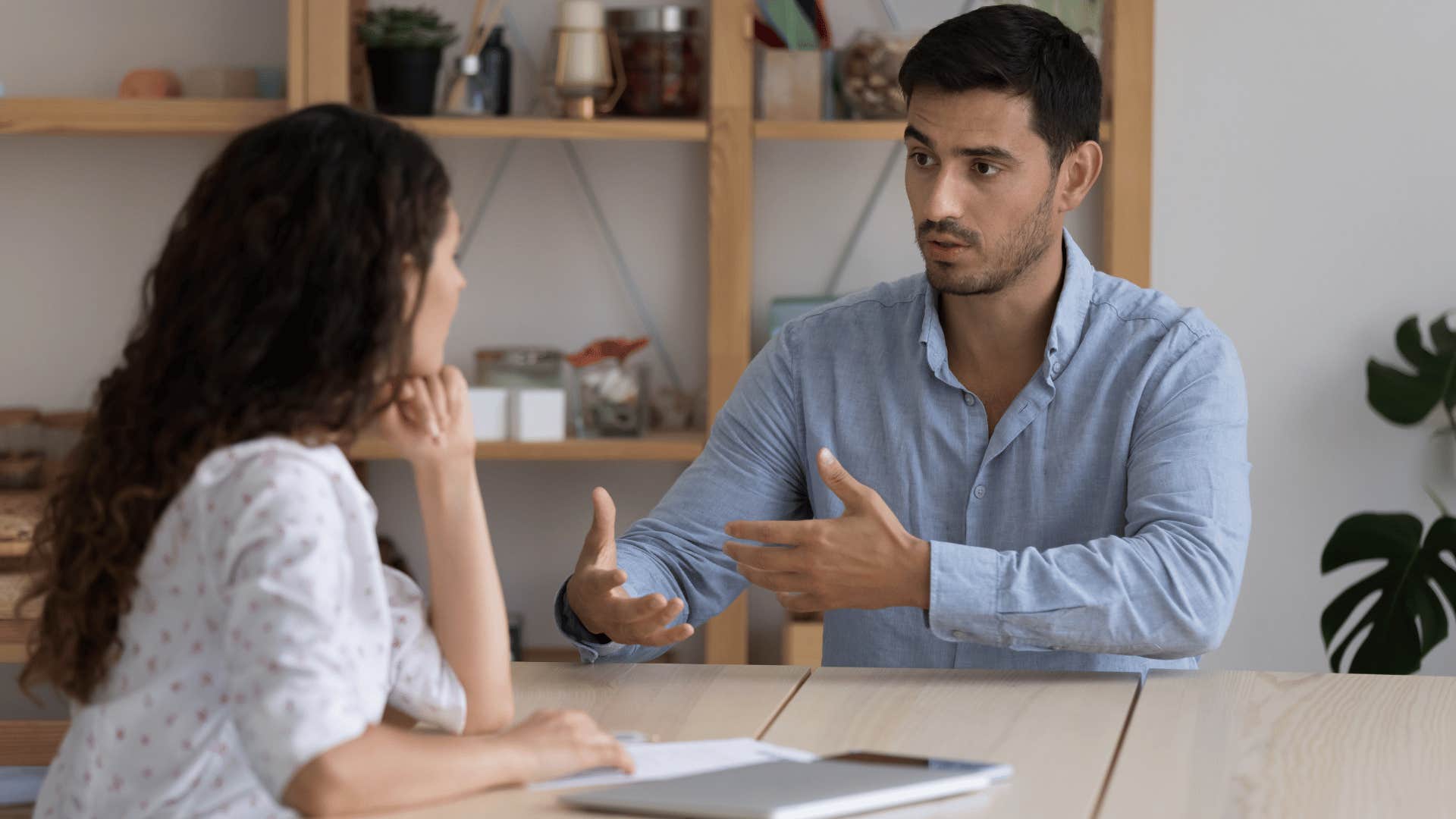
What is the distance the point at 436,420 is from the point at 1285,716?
0.72 metres

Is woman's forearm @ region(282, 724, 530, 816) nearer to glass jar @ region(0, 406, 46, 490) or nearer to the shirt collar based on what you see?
the shirt collar

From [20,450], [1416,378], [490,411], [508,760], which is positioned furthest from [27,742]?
[1416,378]

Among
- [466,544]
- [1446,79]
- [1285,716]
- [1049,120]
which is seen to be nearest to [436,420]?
[466,544]

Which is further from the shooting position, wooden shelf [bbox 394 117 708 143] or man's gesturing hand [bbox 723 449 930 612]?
wooden shelf [bbox 394 117 708 143]

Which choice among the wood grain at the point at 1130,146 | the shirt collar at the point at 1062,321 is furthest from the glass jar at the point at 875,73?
the shirt collar at the point at 1062,321

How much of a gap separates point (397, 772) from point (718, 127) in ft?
6.15

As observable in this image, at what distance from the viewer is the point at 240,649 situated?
2.79ft

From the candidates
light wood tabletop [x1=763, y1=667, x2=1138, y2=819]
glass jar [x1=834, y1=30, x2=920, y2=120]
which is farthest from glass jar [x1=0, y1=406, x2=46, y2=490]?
light wood tabletop [x1=763, y1=667, x2=1138, y2=819]

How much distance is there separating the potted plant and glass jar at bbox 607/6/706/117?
0.31m

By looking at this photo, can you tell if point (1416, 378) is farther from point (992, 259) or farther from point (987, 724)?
point (987, 724)

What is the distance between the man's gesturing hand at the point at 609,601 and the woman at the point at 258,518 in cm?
36

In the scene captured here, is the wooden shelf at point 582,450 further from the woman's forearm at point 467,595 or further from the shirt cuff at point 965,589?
the woman's forearm at point 467,595

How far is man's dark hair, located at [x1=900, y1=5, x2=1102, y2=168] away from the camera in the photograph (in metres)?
1.73

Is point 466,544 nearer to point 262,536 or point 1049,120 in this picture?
point 262,536
